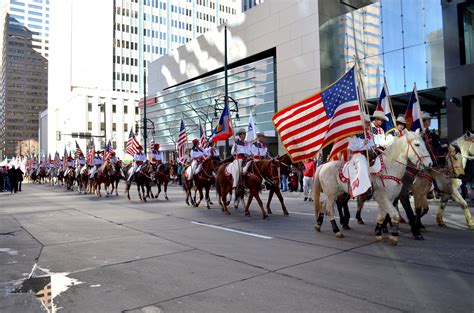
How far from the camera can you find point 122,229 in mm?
9867

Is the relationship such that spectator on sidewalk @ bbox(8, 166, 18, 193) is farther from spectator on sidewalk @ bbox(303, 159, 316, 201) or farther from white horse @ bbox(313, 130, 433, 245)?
white horse @ bbox(313, 130, 433, 245)

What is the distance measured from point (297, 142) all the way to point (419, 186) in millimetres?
3019

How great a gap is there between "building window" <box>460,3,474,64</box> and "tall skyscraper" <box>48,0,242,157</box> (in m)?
74.6

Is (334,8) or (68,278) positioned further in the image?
(334,8)

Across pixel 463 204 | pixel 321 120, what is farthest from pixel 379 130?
pixel 321 120

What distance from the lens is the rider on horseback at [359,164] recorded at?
289 inches

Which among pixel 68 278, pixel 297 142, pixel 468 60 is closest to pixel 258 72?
pixel 468 60

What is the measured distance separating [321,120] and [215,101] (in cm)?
2616

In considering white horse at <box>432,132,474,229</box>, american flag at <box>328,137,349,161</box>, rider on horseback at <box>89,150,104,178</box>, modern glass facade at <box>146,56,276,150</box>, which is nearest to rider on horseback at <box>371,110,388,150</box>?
american flag at <box>328,137,349,161</box>

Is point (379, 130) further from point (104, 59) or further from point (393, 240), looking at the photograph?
point (104, 59)

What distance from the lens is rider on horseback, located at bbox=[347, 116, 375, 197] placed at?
7.34 metres

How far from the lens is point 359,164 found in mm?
7520

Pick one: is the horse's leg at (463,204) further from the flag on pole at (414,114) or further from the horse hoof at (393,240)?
the horse hoof at (393,240)

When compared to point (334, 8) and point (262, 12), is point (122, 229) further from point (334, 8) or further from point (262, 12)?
point (262, 12)
